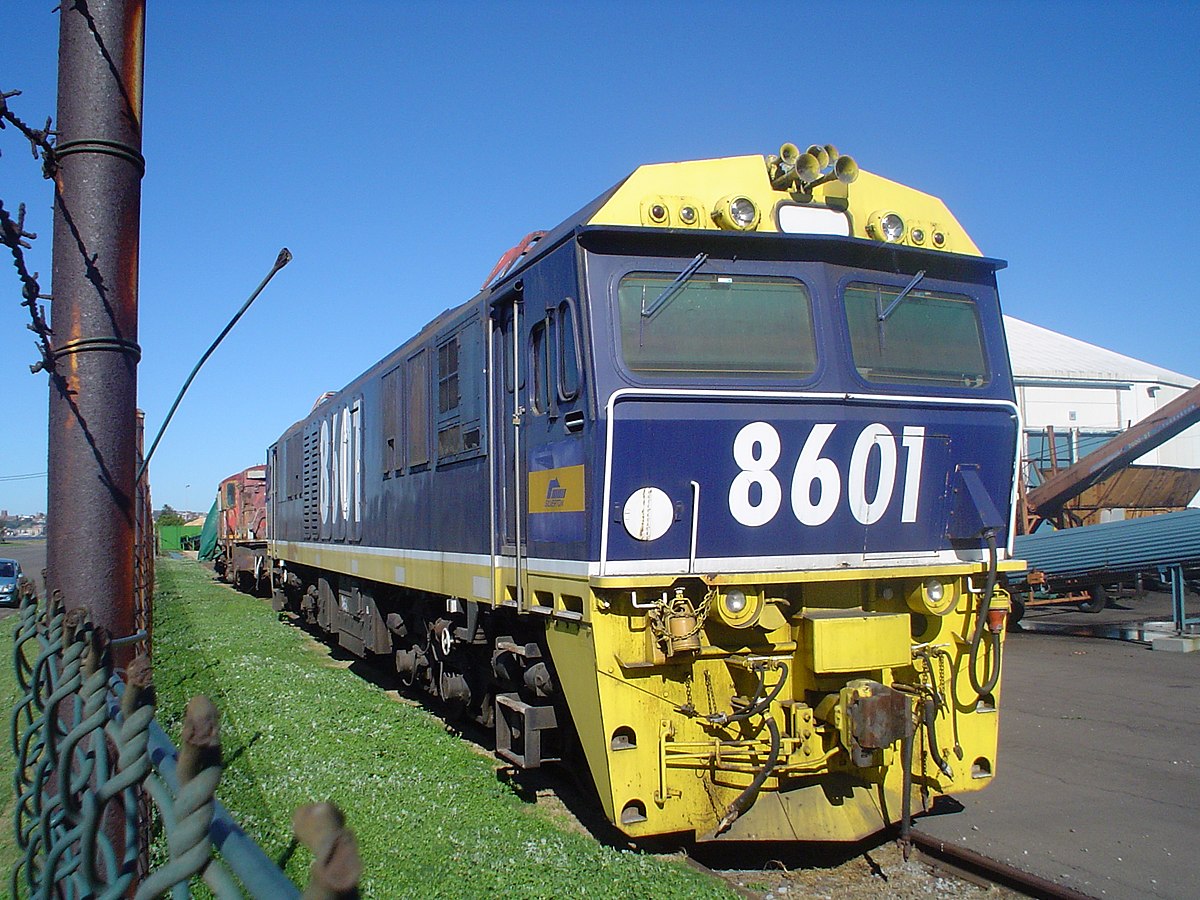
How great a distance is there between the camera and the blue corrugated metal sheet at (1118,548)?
1445 cm

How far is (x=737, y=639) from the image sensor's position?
5.46 meters

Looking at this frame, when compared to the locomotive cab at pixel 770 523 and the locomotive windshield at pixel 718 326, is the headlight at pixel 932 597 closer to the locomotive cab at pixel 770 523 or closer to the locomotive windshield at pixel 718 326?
the locomotive cab at pixel 770 523

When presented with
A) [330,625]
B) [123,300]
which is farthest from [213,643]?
[123,300]

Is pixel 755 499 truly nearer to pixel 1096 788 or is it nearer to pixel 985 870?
pixel 985 870

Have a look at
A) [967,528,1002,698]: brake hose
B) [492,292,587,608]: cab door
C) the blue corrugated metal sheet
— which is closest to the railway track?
[967,528,1002,698]: brake hose

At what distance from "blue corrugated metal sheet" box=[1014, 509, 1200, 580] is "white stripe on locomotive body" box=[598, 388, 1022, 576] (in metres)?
9.33

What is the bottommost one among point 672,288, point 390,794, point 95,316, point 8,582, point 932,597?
point 390,794

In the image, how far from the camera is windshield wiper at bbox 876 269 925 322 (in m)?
6.05

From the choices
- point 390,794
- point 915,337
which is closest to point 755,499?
point 915,337

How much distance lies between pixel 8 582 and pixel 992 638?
2828cm

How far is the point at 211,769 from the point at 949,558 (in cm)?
537

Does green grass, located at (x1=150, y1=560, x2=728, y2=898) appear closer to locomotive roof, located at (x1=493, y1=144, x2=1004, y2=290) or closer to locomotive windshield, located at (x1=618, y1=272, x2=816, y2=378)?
locomotive windshield, located at (x1=618, y1=272, x2=816, y2=378)

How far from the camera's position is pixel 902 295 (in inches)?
239

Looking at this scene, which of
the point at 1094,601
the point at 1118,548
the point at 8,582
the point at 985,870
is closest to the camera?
the point at 985,870
